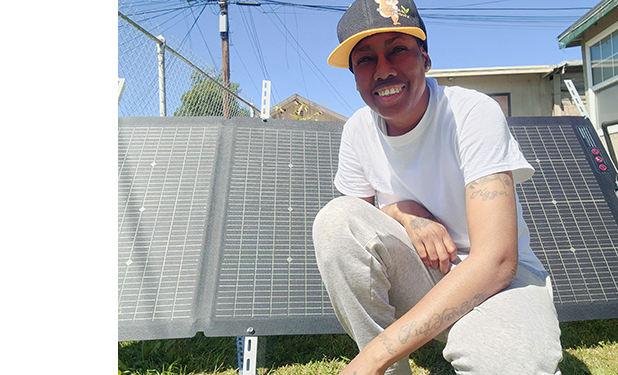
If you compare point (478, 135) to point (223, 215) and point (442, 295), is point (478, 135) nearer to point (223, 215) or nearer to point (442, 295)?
point (442, 295)

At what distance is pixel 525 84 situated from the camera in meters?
11.1

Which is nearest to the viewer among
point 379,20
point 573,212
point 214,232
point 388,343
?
point 388,343

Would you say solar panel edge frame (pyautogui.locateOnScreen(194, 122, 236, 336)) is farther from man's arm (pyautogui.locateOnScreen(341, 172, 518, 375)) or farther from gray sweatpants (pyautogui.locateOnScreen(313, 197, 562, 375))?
man's arm (pyautogui.locateOnScreen(341, 172, 518, 375))

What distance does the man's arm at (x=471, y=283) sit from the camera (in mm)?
950

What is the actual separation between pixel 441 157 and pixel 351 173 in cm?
42

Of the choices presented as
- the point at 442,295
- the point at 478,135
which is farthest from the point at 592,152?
the point at 442,295

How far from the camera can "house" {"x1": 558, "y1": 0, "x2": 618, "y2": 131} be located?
6406mm

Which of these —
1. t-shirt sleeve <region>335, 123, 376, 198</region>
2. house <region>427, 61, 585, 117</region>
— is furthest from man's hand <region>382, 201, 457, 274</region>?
house <region>427, 61, 585, 117</region>

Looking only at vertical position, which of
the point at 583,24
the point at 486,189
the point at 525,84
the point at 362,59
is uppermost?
the point at 525,84

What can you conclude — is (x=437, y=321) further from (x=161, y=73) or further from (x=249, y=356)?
(x=161, y=73)

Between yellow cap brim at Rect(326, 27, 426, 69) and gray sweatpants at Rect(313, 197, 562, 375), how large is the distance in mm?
538

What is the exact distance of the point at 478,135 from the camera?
3.67 feet

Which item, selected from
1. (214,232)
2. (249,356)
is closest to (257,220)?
(214,232)
